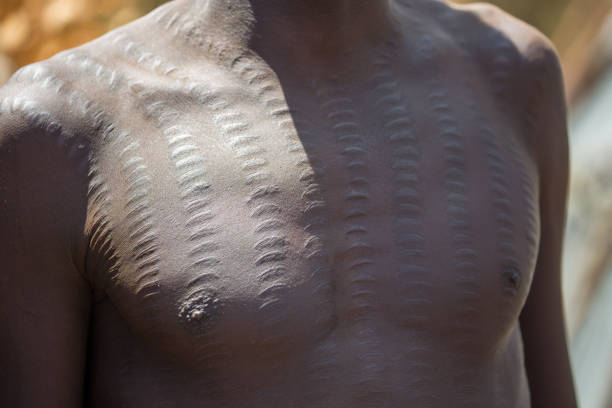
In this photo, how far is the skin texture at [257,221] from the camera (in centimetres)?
118

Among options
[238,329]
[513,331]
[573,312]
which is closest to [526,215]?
[513,331]

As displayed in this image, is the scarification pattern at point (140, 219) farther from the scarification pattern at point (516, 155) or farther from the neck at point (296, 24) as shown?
the scarification pattern at point (516, 155)

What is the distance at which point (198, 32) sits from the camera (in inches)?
50.3

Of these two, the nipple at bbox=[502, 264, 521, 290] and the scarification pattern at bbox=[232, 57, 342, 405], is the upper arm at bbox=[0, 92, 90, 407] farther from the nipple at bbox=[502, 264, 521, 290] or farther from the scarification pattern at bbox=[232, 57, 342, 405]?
the nipple at bbox=[502, 264, 521, 290]

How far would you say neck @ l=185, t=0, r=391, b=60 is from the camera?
1.27 m

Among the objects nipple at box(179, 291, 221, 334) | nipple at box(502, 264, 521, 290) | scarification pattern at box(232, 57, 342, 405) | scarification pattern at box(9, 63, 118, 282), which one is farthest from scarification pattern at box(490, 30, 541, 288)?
scarification pattern at box(9, 63, 118, 282)

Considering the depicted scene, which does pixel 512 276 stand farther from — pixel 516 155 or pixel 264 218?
pixel 264 218

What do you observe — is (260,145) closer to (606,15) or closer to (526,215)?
(526,215)

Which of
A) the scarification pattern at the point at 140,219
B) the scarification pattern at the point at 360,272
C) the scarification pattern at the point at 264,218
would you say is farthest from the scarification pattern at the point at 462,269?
the scarification pattern at the point at 140,219

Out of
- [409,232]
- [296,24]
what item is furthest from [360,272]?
[296,24]

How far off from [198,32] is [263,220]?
28 cm

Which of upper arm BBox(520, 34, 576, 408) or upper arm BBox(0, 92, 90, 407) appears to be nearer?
upper arm BBox(0, 92, 90, 407)

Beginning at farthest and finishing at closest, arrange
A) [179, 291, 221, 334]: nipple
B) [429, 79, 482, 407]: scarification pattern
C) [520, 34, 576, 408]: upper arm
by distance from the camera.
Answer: [520, 34, 576, 408]: upper arm, [429, 79, 482, 407]: scarification pattern, [179, 291, 221, 334]: nipple

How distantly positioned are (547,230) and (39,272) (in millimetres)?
774
